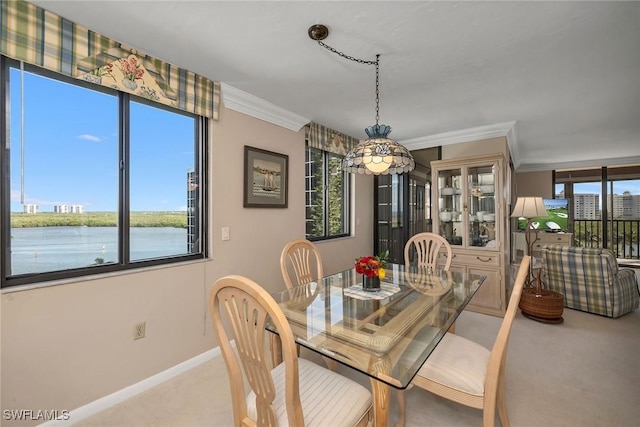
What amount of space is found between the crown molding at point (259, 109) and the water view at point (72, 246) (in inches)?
50.2

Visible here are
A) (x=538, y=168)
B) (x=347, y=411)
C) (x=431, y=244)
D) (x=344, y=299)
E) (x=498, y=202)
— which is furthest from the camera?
(x=538, y=168)

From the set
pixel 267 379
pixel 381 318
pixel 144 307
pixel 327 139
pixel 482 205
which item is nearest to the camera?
pixel 267 379

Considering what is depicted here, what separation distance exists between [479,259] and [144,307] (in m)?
3.50

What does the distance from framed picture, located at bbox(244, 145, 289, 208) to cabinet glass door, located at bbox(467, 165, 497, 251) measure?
2.33 metres

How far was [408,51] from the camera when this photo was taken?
75.4 inches

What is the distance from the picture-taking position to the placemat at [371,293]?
6.07 ft

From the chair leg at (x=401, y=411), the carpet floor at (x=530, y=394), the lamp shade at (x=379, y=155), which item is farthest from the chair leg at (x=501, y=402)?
the lamp shade at (x=379, y=155)

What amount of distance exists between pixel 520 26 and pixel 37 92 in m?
2.89

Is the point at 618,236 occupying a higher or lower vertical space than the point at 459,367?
higher

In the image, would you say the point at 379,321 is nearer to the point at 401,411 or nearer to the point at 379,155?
the point at 401,411

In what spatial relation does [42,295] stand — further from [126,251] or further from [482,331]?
[482,331]

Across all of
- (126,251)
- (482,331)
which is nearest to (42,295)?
(126,251)

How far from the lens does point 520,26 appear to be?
1652 mm

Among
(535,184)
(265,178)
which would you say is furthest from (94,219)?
(535,184)
